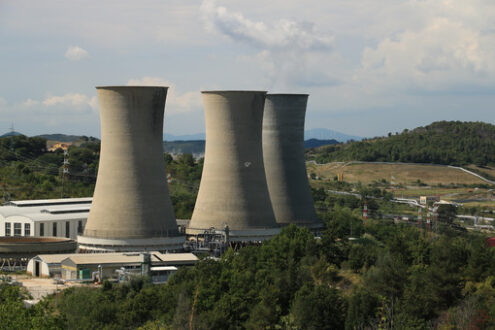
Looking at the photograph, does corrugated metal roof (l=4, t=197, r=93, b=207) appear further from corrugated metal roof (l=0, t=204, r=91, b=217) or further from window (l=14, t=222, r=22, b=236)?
window (l=14, t=222, r=22, b=236)

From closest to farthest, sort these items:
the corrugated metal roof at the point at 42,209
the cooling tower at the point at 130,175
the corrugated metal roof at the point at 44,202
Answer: the cooling tower at the point at 130,175
the corrugated metal roof at the point at 42,209
the corrugated metal roof at the point at 44,202

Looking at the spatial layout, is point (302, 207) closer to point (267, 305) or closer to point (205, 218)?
point (205, 218)

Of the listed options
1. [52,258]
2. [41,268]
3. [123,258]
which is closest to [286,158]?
[123,258]

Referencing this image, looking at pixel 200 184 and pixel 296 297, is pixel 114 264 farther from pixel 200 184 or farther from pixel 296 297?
pixel 296 297

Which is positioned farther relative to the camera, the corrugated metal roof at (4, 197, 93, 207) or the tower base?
the corrugated metal roof at (4, 197, 93, 207)

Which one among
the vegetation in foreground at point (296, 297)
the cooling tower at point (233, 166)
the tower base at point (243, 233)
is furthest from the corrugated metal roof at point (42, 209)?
the vegetation in foreground at point (296, 297)

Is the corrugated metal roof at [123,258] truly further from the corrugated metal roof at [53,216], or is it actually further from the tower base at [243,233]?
the corrugated metal roof at [53,216]

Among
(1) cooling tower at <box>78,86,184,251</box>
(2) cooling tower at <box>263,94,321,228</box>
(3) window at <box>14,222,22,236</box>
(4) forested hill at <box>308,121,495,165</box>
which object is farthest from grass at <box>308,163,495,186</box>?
(1) cooling tower at <box>78,86,184,251</box>
